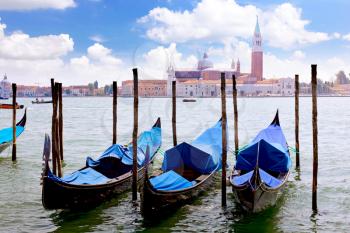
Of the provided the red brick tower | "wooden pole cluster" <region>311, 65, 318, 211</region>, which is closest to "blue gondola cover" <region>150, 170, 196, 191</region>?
"wooden pole cluster" <region>311, 65, 318, 211</region>

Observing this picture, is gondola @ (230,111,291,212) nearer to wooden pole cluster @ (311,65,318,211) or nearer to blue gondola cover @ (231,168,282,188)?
blue gondola cover @ (231,168,282,188)

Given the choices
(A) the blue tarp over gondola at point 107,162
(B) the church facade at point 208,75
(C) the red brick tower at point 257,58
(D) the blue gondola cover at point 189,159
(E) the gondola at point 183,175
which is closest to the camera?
(E) the gondola at point 183,175

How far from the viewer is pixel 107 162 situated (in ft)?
35.1

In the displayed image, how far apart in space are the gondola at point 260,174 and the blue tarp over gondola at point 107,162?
2.02 meters

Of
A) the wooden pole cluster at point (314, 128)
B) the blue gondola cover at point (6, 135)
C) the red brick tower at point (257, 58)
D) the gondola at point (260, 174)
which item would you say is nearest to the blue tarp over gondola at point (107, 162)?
the gondola at point (260, 174)

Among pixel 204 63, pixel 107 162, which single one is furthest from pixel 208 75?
pixel 107 162

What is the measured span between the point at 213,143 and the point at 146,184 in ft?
14.5

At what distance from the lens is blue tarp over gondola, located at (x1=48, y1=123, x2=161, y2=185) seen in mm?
8890

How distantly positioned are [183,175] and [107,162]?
1.70 m

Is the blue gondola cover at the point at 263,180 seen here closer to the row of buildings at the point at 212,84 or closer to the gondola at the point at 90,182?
the gondola at the point at 90,182

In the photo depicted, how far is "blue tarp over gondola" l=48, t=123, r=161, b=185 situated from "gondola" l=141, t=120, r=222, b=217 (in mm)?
836

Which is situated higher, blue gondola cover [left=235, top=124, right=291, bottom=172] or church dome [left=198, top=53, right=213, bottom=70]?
church dome [left=198, top=53, right=213, bottom=70]

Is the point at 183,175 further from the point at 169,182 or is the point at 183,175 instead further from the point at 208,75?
the point at 208,75

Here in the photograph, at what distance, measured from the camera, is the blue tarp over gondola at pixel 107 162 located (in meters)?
8.89
